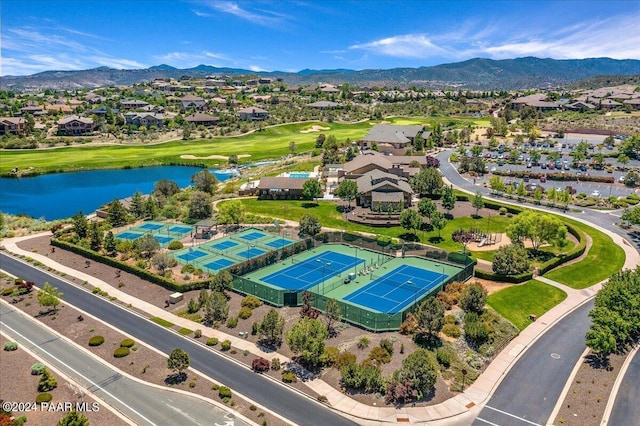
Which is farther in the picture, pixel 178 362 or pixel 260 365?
pixel 260 365

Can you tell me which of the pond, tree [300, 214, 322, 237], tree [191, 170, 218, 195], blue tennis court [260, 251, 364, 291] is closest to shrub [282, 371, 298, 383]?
blue tennis court [260, 251, 364, 291]

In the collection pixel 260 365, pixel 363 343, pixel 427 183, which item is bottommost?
pixel 260 365

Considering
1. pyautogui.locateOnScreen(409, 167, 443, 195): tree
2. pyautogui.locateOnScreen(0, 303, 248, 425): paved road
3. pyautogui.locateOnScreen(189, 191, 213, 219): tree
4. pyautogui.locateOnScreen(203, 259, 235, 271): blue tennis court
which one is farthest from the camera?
pyautogui.locateOnScreen(409, 167, 443, 195): tree

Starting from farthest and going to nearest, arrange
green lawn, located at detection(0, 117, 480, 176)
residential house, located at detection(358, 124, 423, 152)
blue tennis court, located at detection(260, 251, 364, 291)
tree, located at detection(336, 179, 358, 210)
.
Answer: green lawn, located at detection(0, 117, 480, 176)
residential house, located at detection(358, 124, 423, 152)
tree, located at detection(336, 179, 358, 210)
blue tennis court, located at detection(260, 251, 364, 291)

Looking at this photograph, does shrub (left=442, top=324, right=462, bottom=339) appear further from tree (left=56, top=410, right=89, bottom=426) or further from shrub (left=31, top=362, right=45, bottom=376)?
shrub (left=31, top=362, right=45, bottom=376)

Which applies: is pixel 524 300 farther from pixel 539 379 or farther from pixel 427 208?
pixel 427 208

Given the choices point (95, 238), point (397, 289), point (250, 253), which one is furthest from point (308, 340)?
point (95, 238)

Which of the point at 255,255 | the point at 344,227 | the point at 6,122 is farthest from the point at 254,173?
the point at 6,122
